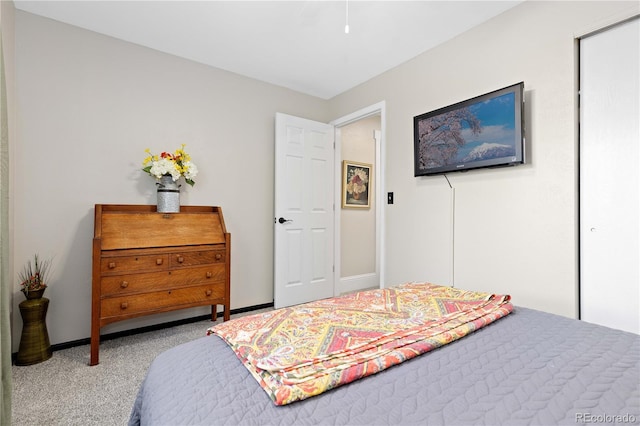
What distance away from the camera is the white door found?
134 inches

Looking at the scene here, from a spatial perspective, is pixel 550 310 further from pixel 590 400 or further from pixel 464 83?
pixel 464 83

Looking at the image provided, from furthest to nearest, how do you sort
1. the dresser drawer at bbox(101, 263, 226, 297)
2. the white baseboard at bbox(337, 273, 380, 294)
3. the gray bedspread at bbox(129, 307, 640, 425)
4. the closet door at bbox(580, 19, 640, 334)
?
the white baseboard at bbox(337, 273, 380, 294) → the dresser drawer at bbox(101, 263, 226, 297) → the closet door at bbox(580, 19, 640, 334) → the gray bedspread at bbox(129, 307, 640, 425)

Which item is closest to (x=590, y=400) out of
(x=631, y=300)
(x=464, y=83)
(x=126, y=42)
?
(x=631, y=300)

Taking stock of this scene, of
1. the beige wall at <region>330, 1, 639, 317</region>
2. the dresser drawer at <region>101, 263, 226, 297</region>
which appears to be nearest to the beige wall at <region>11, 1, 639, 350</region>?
the beige wall at <region>330, 1, 639, 317</region>

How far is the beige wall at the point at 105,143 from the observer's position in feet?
7.67

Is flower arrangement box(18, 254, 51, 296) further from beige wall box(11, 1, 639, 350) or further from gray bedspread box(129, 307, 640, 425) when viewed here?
gray bedspread box(129, 307, 640, 425)

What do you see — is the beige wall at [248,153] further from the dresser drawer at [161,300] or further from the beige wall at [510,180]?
the dresser drawer at [161,300]

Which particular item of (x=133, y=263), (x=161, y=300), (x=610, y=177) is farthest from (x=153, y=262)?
(x=610, y=177)

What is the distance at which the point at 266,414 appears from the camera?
0.68 m

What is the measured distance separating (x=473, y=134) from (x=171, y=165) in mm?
2446

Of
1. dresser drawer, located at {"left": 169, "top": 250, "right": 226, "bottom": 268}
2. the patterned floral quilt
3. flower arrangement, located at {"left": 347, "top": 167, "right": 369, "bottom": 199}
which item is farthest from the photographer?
A: flower arrangement, located at {"left": 347, "top": 167, "right": 369, "bottom": 199}

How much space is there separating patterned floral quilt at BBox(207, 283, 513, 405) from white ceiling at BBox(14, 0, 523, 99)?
2.05 meters

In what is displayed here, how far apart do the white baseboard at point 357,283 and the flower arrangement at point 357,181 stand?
1150mm

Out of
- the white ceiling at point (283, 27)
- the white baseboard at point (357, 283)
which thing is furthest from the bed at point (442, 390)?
the white baseboard at point (357, 283)
